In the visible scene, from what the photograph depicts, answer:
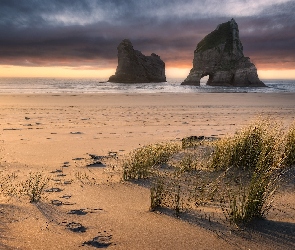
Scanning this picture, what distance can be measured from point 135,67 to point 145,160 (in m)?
103

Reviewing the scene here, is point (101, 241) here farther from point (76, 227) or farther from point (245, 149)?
point (245, 149)

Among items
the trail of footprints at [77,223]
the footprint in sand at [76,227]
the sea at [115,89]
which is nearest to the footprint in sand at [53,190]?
the trail of footprints at [77,223]

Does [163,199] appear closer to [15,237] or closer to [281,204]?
[281,204]

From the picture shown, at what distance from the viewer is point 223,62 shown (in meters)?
82.1

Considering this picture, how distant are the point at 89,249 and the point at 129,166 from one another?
249 centimetres


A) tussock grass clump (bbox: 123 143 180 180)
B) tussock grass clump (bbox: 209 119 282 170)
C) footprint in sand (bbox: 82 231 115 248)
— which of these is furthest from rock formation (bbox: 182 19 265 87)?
footprint in sand (bbox: 82 231 115 248)

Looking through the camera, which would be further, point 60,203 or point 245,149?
point 245,149

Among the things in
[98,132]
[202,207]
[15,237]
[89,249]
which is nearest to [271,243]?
[202,207]

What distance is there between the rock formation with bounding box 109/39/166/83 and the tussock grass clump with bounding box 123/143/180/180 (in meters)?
92.6

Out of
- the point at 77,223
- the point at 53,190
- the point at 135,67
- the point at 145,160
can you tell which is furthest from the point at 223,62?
the point at 77,223

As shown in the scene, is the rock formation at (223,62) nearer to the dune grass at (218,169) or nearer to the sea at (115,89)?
the sea at (115,89)

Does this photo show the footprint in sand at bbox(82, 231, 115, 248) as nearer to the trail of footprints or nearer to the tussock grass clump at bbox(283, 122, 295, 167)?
the trail of footprints

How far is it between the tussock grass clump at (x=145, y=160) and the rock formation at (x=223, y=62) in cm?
6878

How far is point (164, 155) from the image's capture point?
5887mm
